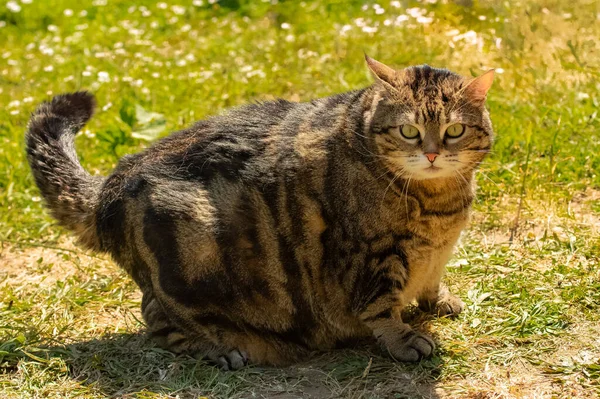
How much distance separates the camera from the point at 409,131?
3.51m

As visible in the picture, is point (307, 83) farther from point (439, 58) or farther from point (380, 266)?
point (380, 266)

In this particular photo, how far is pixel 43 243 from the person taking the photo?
4.97 m

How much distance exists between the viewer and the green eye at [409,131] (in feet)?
11.5

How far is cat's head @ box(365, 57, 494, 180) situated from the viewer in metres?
3.47

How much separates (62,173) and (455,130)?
74.7 inches

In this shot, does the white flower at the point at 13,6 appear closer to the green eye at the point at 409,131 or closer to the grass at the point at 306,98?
the grass at the point at 306,98

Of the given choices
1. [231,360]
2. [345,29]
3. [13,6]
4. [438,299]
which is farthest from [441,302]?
[13,6]

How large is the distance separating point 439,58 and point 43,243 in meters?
3.34

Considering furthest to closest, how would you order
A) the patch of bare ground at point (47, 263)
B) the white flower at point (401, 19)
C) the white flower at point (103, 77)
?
the white flower at point (401, 19), the white flower at point (103, 77), the patch of bare ground at point (47, 263)

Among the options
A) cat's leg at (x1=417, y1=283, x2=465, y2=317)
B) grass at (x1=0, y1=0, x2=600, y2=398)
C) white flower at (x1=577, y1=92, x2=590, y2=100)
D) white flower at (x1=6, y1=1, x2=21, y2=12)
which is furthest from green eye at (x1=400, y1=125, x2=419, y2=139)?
white flower at (x1=6, y1=1, x2=21, y2=12)

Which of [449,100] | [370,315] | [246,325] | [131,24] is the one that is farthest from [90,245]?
[131,24]

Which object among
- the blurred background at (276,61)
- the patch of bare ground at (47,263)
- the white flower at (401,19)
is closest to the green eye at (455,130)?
the blurred background at (276,61)

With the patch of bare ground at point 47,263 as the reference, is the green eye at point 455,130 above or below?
above

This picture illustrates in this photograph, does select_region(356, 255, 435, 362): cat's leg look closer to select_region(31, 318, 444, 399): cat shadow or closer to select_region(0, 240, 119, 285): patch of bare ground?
select_region(31, 318, 444, 399): cat shadow
